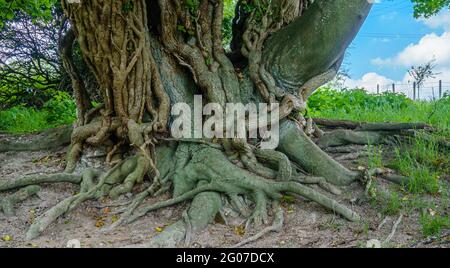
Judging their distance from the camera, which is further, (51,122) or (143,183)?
(51,122)

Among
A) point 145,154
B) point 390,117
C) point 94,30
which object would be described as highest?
point 94,30

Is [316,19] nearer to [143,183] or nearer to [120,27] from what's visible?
[120,27]

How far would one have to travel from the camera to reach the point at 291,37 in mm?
5652

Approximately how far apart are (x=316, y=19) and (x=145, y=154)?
260 centimetres

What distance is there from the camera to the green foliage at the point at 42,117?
971cm

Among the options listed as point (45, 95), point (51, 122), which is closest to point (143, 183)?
point (51, 122)

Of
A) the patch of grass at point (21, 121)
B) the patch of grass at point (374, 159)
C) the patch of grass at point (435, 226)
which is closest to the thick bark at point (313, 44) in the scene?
the patch of grass at point (374, 159)

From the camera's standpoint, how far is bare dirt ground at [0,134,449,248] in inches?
162

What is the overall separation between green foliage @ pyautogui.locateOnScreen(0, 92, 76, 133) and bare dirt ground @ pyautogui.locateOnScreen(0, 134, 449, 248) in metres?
4.88

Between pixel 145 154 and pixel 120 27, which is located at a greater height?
pixel 120 27

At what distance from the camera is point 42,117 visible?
10320 mm

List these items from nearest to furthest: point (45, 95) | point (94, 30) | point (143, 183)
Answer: point (94, 30) → point (143, 183) → point (45, 95)

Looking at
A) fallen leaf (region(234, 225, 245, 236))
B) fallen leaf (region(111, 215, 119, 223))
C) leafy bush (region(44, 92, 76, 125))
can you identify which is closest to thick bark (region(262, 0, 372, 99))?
fallen leaf (region(234, 225, 245, 236))

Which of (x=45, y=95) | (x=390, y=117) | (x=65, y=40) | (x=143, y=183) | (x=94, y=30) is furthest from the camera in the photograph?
(x=45, y=95)
